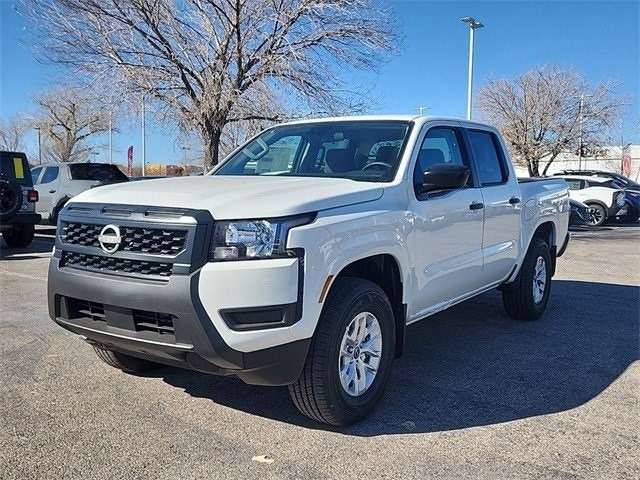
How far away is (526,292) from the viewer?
19.9ft

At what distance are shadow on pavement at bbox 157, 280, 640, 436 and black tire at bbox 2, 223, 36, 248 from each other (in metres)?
8.07

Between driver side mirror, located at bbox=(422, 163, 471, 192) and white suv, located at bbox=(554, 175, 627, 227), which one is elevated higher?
driver side mirror, located at bbox=(422, 163, 471, 192)

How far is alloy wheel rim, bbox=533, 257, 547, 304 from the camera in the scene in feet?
20.5

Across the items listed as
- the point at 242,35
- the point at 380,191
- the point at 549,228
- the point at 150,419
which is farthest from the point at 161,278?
the point at 242,35

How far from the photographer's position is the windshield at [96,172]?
1416cm

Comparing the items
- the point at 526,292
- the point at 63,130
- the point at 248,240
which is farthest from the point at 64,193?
the point at 63,130

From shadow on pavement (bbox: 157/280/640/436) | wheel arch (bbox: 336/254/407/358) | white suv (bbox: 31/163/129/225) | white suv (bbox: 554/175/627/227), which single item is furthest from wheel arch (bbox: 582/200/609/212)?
wheel arch (bbox: 336/254/407/358)

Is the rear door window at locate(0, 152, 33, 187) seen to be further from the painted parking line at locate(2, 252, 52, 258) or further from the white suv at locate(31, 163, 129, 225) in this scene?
the white suv at locate(31, 163, 129, 225)

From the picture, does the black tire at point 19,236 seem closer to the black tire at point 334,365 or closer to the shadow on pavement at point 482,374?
the shadow on pavement at point 482,374

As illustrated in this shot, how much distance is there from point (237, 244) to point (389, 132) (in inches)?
74.7

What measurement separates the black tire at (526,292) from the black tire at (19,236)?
8.77 meters

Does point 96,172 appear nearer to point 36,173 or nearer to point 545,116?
point 36,173

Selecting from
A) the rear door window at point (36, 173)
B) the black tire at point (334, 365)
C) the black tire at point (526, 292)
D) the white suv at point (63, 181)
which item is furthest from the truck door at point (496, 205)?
the rear door window at point (36, 173)

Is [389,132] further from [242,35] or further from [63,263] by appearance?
[242,35]
